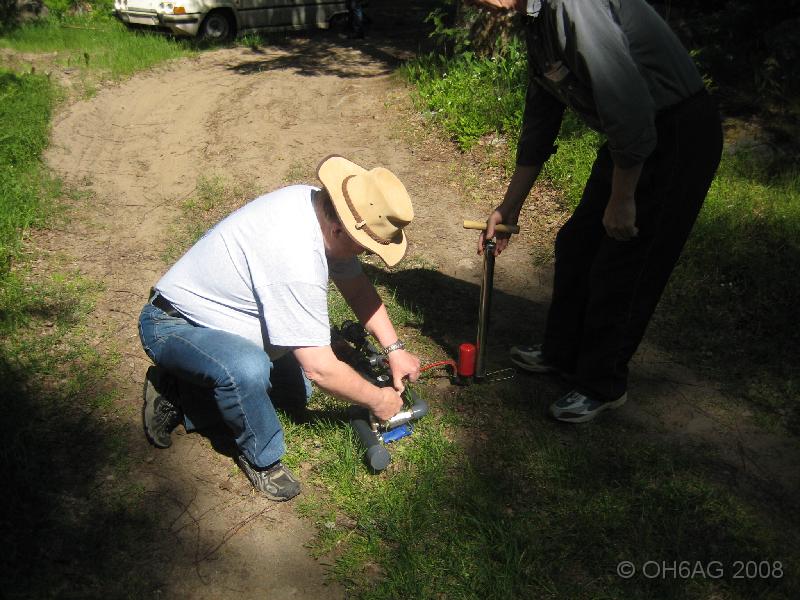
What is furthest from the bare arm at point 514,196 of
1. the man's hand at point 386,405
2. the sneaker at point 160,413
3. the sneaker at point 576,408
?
the sneaker at point 160,413

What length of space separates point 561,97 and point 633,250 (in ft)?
2.39

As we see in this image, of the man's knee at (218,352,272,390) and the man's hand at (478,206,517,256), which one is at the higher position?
the man's hand at (478,206,517,256)

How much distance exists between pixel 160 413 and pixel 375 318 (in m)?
1.10

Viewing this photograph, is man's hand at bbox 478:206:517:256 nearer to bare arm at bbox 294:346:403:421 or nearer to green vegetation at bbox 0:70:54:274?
bare arm at bbox 294:346:403:421

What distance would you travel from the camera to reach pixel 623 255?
312 cm

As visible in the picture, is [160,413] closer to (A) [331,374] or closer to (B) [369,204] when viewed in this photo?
(A) [331,374]

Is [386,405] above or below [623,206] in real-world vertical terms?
below

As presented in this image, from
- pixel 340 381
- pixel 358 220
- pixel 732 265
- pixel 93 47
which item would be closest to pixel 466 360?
pixel 340 381

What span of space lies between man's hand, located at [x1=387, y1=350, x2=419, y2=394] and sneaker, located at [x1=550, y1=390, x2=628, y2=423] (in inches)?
30.7

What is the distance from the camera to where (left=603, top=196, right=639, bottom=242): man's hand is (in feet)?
9.48

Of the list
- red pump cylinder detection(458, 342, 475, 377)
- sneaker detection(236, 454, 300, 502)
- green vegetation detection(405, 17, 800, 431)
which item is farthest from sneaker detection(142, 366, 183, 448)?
green vegetation detection(405, 17, 800, 431)

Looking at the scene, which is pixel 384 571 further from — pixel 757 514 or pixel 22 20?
pixel 22 20

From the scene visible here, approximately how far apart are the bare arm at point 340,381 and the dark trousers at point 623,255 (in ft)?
3.57

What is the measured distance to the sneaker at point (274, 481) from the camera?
10.2ft
